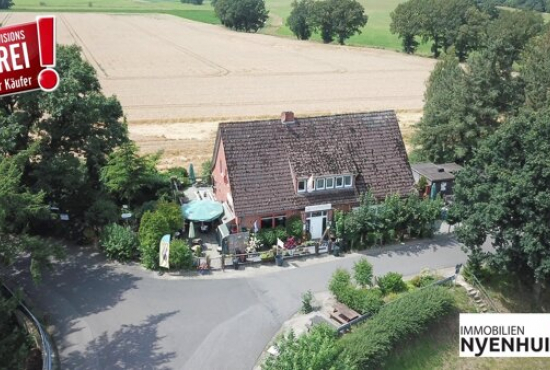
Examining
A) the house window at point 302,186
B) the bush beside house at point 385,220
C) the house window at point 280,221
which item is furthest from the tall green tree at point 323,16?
the house window at point 280,221

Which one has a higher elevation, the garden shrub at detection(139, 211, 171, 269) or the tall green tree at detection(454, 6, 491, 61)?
the tall green tree at detection(454, 6, 491, 61)

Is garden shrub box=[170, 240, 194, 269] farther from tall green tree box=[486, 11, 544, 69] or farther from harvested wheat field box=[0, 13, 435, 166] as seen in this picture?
tall green tree box=[486, 11, 544, 69]

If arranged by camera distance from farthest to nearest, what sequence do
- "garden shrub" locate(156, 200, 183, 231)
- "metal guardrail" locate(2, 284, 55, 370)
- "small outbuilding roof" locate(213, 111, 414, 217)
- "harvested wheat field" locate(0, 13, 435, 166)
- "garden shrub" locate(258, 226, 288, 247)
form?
1. "harvested wheat field" locate(0, 13, 435, 166)
2. "small outbuilding roof" locate(213, 111, 414, 217)
3. "garden shrub" locate(258, 226, 288, 247)
4. "garden shrub" locate(156, 200, 183, 231)
5. "metal guardrail" locate(2, 284, 55, 370)

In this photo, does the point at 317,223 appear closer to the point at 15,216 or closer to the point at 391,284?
the point at 391,284

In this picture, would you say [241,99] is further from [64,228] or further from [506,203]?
[506,203]

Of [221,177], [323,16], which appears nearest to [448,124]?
[221,177]

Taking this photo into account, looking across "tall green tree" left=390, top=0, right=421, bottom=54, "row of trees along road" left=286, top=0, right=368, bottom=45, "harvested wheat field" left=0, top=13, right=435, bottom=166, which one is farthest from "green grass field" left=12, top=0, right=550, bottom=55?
"harvested wheat field" left=0, top=13, right=435, bottom=166
